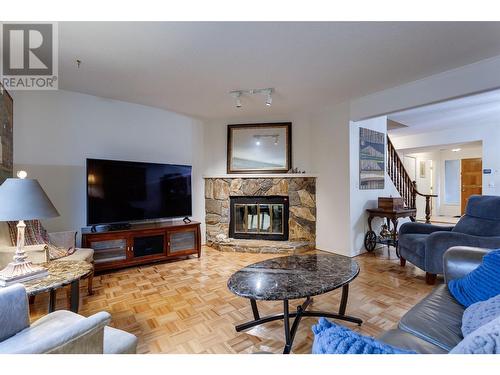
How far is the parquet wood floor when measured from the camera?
1.71 metres

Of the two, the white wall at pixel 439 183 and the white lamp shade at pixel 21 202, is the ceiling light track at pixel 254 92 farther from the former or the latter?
the white wall at pixel 439 183

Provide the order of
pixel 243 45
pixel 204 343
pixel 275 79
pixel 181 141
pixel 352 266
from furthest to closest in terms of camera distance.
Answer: pixel 181 141 → pixel 275 79 → pixel 243 45 → pixel 352 266 → pixel 204 343

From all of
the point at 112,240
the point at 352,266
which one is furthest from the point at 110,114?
the point at 352,266

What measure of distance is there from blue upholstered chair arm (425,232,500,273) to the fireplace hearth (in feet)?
6.66

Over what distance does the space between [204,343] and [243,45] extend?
7.29 feet

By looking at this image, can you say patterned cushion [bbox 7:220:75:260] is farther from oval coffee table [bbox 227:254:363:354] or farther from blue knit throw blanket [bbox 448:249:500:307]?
blue knit throw blanket [bbox 448:249:500:307]

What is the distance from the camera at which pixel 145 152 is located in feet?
12.4

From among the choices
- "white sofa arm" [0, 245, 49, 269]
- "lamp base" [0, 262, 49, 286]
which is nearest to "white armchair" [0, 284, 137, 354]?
"lamp base" [0, 262, 49, 286]

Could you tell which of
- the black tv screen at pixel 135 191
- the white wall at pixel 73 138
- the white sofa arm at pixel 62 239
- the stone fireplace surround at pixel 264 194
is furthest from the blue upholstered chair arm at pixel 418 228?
the white sofa arm at pixel 62 239

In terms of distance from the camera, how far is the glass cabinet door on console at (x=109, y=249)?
2.96 m

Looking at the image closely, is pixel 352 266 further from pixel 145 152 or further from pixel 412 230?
pixel 145 152

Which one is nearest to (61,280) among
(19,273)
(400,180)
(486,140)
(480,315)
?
(19,273)

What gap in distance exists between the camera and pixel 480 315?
1037 millimetres
